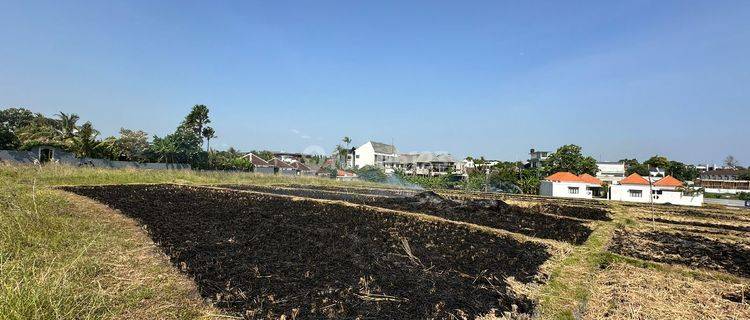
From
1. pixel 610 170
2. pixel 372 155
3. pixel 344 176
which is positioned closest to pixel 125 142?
pixel 344 176

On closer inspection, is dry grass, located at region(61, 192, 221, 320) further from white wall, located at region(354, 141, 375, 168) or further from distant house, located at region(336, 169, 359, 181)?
white wall, located at region(354, 141, 375, 168)

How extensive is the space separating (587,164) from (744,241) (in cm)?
4128

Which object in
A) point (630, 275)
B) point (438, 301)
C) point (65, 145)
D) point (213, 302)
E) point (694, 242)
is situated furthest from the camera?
point (65, 145)

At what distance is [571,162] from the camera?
46.8 meters

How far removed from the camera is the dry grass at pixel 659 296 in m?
4.06

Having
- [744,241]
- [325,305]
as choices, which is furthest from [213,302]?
[744,241]

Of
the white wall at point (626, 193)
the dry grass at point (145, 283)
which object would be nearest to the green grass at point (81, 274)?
the dry grass at point (145, 283)

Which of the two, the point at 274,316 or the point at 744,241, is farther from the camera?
the point at 744,241

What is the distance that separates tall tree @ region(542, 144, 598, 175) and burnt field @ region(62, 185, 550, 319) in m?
43.2

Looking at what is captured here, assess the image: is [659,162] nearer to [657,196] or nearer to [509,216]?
[657,196]

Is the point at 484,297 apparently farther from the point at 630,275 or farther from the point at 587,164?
the point at 587,164

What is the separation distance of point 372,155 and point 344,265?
70.9 metres

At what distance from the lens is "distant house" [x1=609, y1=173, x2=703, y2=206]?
29703 mm

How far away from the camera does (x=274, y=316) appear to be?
3410 millimetres
